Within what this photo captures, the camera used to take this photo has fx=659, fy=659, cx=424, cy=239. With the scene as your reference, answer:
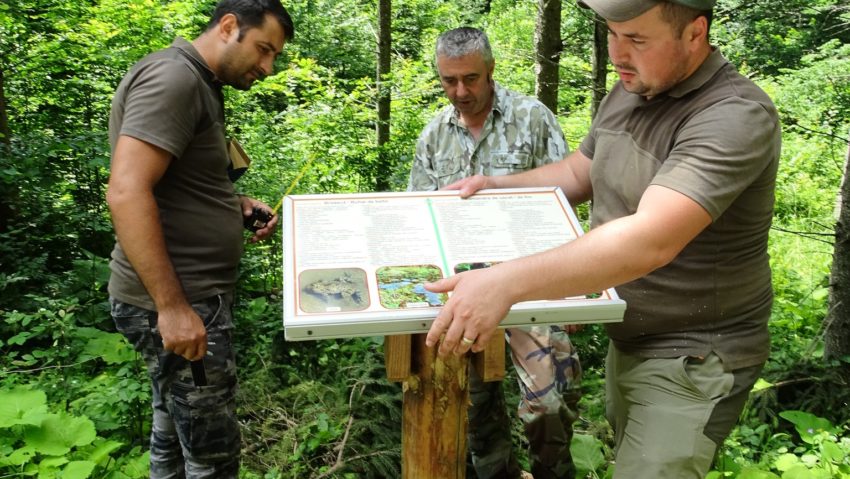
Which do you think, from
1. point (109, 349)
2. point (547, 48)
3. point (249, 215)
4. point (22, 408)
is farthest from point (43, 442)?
point (547, 48)

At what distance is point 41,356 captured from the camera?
Result: 4109mm

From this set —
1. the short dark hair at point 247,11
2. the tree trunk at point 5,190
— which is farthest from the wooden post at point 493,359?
the tree trunk at point 5,190

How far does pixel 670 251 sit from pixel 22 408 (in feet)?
9.99

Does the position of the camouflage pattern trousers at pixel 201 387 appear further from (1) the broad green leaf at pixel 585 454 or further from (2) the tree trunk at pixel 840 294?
(2) the tree trunk at pixel 840 294

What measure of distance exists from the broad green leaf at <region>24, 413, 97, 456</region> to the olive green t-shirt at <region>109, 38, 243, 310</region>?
97cm

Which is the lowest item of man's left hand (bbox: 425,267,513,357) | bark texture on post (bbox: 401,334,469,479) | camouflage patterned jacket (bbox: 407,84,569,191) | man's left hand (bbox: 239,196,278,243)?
bark texture on post (bbox: 401,334,469,479)

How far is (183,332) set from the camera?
2414mm

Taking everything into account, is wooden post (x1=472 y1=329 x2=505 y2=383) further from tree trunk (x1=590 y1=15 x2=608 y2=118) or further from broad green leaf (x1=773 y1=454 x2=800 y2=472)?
tree trunk (x1=590 y1=15 x2=608 y2=118)

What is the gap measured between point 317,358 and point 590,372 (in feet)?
6.55

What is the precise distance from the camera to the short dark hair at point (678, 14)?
70.8 inches

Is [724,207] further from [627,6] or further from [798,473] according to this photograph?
[798,473]

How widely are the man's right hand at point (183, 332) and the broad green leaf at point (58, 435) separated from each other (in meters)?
1.07

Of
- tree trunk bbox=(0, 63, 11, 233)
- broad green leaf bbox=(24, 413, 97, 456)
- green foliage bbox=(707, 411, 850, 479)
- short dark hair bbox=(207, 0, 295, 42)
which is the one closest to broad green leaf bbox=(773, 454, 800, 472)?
green foliage bbox=(707, 411, 850, 479)

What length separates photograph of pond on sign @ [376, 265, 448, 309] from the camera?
176cm
